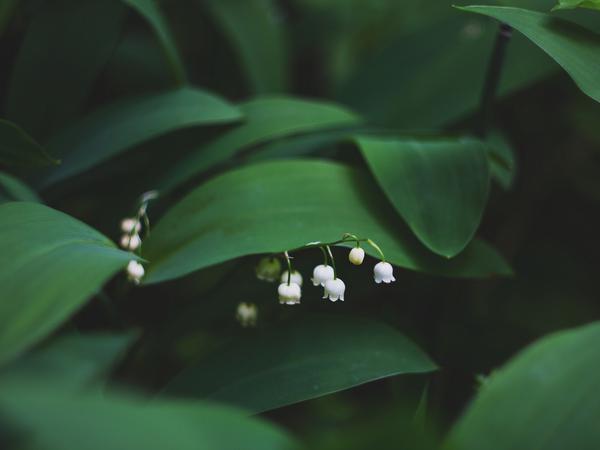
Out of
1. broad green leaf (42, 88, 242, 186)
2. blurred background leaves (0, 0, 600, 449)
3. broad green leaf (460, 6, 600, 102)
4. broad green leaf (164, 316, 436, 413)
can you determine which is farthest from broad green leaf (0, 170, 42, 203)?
broad green leaf (460, 6, 600, 102)

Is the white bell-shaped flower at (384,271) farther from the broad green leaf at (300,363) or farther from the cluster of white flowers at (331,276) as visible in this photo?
the broad green leaf at (300,363)

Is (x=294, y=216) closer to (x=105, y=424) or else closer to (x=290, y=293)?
(x=290, y=293)

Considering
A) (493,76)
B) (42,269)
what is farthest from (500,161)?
(42,269)

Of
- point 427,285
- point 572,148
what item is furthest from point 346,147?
point 572,148

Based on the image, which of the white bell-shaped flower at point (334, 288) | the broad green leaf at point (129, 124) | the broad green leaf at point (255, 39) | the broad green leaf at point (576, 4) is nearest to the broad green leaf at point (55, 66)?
the broad green leaf at point (129, 124)

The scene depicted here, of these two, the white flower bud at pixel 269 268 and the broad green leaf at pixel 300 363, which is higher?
the white flower bud at pixel 269 268

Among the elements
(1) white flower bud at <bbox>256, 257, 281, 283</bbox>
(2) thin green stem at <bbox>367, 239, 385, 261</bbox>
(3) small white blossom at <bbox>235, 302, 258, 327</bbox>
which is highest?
(2) thin green stem at <bbox>367, 239, 385, 261</bbox>

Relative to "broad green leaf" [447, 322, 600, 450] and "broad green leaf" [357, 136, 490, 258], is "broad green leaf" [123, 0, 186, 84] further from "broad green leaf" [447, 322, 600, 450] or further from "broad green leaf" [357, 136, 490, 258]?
"broad green leaf" [447, 322, 600, 450]
